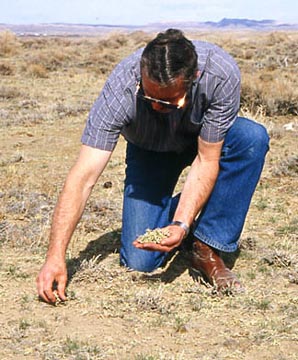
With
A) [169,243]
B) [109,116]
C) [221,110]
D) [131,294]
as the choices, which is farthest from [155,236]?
[221,110]

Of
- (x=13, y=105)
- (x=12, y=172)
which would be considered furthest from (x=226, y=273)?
(x=13, y=105)

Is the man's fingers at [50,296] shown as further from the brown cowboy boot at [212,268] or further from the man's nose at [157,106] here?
the man's nose at [157,106]

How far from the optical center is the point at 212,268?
374 cm

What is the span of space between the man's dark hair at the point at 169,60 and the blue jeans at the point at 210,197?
2.55 ft

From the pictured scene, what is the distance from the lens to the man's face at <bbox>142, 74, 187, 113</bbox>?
3.07m

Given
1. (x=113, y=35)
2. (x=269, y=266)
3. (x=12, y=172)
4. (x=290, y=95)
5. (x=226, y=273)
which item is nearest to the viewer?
(x=226, y=273)

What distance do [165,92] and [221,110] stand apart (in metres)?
0.52

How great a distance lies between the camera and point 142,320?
326 centimetres

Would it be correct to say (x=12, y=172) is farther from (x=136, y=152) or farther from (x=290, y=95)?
(x=290, y=95)

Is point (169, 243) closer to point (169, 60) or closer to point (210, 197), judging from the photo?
point (210, 197)

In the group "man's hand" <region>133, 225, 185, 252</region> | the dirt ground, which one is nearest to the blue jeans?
the dirt ground

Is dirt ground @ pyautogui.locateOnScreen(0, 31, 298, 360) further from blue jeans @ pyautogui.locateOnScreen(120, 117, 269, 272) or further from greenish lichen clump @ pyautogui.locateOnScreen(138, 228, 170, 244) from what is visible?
greenish lichen clump @ pyautogui.locateOnScreen(138, 228, 170, 244)

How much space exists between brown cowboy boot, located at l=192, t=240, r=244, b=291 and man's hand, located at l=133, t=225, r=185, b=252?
0.41m

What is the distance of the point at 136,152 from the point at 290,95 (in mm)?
6447
